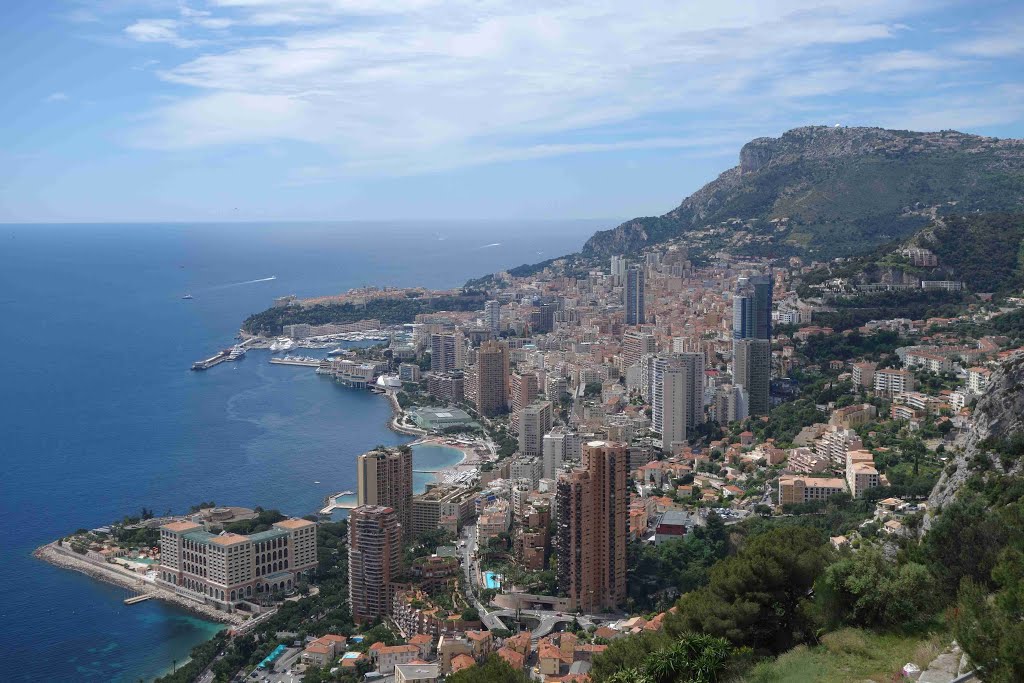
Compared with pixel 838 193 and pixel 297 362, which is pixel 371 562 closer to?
pixel 297 362

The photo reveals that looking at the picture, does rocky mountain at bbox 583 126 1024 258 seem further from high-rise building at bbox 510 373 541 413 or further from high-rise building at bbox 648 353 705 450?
high-rise building at bbox 648 353 705 450

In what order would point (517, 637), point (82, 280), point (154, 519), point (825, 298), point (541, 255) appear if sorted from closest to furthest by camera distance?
point (517, 637) → point (154, 519) → point (825, 298) → point (82, 280) → point (541, 255)

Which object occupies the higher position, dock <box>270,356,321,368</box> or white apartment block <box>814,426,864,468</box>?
white apartment block <box>814,426,864,468</box>

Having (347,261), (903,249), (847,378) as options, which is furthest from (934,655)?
(347,261)

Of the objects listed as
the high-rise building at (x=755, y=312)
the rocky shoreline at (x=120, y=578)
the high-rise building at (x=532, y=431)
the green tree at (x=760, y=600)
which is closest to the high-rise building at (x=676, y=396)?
the high-rise building at (x=532, y=431)

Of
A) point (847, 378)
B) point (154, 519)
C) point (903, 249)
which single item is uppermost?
point (903, 249)

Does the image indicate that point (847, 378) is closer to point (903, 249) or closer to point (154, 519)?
point (903, 249)

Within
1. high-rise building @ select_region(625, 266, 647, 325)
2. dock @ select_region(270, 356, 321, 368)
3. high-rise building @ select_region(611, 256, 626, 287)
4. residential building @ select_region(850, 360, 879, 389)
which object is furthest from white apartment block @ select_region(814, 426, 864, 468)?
high-rise building @ select_region(611, 256, 626, 287)
